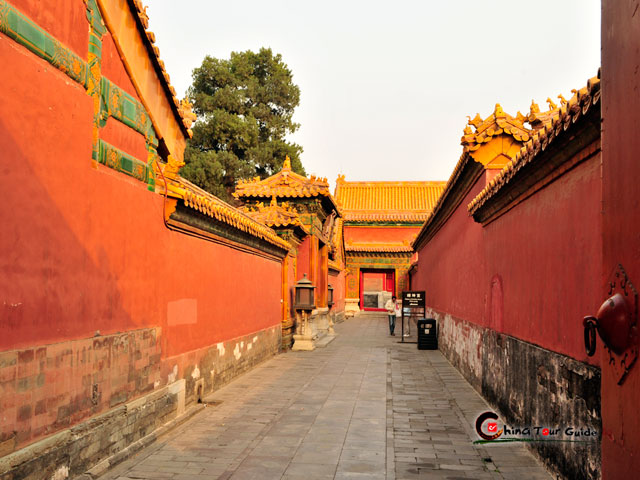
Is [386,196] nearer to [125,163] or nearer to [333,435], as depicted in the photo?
[333,435]

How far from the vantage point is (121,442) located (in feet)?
20.0

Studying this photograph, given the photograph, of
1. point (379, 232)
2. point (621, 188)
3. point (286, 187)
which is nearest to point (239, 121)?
point (286, 187)

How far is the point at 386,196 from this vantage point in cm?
4594

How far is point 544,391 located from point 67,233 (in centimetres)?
486

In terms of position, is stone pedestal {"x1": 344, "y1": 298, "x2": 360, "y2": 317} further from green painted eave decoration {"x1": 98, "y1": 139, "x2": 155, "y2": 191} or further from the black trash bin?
green painted eave decoration {"x1": 98, "y1": 139, "x2": 155, "y2": 191}

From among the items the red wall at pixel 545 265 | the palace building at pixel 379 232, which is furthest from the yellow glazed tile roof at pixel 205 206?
the palace building at pixel 379 232

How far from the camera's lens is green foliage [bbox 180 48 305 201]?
29.2m

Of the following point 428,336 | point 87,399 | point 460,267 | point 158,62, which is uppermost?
point 158,62

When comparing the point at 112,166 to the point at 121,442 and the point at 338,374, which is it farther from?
the point at 338,374

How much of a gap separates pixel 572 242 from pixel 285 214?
13311mm

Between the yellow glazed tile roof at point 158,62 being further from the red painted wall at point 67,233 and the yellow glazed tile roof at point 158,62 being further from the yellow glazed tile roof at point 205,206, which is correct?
the red painted wall at point 67,233

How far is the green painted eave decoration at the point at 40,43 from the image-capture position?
443 centimetres

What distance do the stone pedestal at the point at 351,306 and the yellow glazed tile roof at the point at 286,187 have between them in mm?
18180

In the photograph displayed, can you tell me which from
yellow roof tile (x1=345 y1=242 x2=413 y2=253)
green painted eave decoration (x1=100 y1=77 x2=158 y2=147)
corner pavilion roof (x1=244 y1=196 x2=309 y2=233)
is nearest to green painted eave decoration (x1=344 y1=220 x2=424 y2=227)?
yellow roof tile (x1=345 y1=242 x2=413 y2=253)
